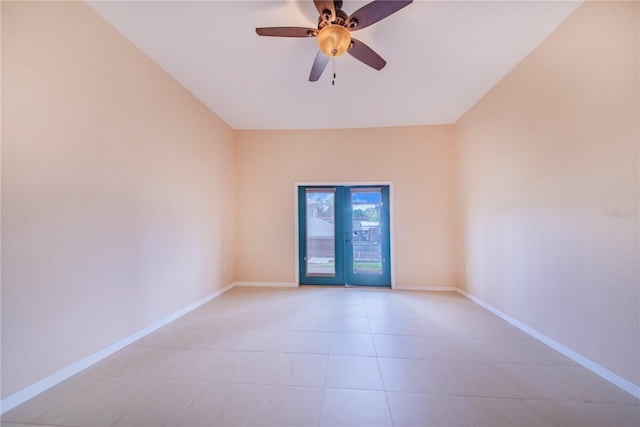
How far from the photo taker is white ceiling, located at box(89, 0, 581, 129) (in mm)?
1967

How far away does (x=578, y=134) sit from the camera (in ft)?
6.47

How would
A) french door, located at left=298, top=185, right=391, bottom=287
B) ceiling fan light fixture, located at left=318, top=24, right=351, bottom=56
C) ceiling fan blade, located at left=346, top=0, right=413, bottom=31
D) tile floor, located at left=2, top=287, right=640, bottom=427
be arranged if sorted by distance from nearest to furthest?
1. tile floor, located at left=2, top=287, right=640, bottom=427
2. ceiling fan blade, located at left=346, top=0, right=413, bottom=31
3. ceiling fan light fixture, located at left=318, top=24, right=351, bottom=56
4. french door, located at left=298, top=185, right=391, bottom=287

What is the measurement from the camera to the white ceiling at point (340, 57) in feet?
6.45

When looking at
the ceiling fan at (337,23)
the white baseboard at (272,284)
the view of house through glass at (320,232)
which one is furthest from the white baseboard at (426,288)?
the ceiling fan at (337,23)

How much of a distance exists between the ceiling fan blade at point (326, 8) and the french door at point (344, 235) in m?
2.95

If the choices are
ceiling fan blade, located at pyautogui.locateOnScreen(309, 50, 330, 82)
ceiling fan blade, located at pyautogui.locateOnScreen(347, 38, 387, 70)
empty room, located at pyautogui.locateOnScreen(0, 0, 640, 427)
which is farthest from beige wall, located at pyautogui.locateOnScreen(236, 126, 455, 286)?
ceiling fan blade, located at pyautogui.locateOnScreen(347, 38, 387, 70)

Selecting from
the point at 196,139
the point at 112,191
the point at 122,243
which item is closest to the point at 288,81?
the point at 196,139

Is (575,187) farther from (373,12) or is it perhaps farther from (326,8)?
(326,8)

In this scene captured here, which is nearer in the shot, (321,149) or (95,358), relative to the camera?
(95,358)

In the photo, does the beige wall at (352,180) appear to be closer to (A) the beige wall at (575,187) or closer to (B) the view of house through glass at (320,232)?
(B) the view of house through glass at (320,232)

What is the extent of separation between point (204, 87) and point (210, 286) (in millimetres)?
2935

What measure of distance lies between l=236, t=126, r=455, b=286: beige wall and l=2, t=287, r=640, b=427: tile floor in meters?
1.60

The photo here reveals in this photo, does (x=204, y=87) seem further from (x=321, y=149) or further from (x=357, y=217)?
(x=357, y=217)

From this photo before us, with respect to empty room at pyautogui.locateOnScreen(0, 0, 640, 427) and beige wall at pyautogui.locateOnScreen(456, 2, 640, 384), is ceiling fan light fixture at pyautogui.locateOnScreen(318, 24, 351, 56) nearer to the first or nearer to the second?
empty room at pyautogui.locateOnScreen(0, 0, 640, 427)
